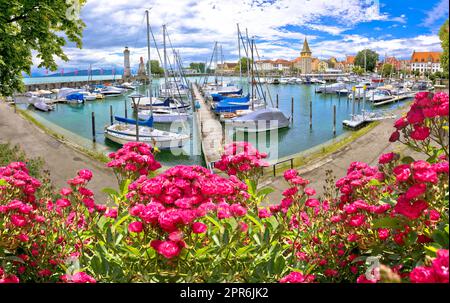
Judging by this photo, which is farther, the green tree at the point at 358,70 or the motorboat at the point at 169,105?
the green tree at the point at 358,70

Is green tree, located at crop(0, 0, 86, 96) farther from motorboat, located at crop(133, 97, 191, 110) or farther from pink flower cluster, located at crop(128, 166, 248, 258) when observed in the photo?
motorboat, located at crop(133, 97, 191, 110)

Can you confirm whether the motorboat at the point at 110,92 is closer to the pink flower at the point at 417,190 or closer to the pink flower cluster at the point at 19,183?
the pink flower cluster at the point at 19,183

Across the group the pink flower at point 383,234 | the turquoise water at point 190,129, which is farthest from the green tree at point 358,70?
the pink flower at point 383,234

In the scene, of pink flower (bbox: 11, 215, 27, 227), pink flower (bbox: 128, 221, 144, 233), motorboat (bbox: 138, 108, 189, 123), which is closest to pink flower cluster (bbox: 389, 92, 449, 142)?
pink flower (bbox: 128, 221, 144, 233)

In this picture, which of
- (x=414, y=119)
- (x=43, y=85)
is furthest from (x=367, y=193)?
(x=43, y=85)

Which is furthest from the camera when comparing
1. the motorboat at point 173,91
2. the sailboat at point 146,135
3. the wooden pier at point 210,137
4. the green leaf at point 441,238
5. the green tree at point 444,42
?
the motorboat at point 173,91

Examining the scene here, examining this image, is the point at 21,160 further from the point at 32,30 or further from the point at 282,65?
the point at 282,65

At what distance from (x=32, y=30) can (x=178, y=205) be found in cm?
603

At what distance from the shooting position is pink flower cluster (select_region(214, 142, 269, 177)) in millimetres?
3350

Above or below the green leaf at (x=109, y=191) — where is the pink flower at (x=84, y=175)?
above

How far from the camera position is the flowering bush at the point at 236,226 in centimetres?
203

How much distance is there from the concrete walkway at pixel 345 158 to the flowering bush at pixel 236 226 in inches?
209

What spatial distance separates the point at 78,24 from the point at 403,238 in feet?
22.8
